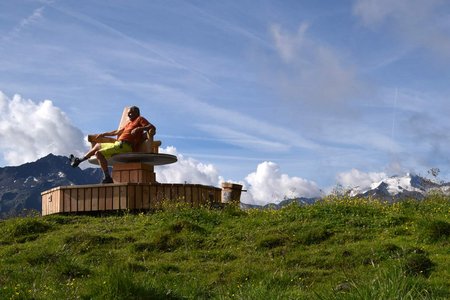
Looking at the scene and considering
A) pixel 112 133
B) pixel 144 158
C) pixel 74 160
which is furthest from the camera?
pixel 112 133

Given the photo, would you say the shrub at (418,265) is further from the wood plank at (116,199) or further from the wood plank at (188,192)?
the wood plank at (116,199)

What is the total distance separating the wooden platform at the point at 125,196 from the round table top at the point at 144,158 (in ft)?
5.56

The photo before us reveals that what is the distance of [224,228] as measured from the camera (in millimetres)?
13914

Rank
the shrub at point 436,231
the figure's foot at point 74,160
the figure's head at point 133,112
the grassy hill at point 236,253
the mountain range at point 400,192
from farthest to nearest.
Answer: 1. the figure's head at point 133,112
2. the figure's foot at point 74,160
3. the mountain range at point 400,192
4. the shrub at point 436,231
5. the grassy hill at point 236,253

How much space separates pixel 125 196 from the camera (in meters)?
18.5

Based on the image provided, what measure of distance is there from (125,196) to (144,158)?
7.68ft

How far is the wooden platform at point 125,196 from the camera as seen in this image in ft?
61.0

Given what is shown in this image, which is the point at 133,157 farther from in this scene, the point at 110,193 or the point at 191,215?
the point at 191,215

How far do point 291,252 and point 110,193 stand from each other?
28.0 ft

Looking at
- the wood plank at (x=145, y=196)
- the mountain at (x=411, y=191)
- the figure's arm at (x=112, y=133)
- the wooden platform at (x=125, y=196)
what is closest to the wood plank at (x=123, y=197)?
the wooden platform at (x=125, y=196)

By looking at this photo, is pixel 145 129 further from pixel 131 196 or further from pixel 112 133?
pixel 131 196

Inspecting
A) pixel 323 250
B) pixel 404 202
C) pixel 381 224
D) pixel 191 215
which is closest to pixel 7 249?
pixel 191 215

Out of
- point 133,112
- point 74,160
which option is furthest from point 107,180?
point 133,112

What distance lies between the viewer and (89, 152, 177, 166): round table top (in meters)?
20.3
